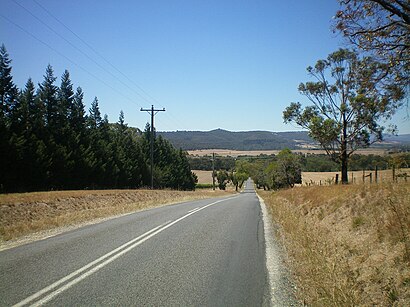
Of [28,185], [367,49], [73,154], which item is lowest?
[28,185]

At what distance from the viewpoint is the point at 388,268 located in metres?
5.91

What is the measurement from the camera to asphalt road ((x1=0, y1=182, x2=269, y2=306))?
5.19 m

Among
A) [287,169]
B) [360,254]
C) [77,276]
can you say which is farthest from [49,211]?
[287,169]

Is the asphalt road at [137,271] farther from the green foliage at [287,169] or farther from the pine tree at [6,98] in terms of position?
the green foliage at [287,169]

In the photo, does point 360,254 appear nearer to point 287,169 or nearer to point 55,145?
point 55,145

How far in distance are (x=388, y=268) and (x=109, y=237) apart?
7.79m

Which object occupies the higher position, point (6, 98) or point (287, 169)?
point (6, 98)

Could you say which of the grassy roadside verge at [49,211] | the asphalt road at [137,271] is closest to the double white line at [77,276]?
the asphalt road at [137,271]

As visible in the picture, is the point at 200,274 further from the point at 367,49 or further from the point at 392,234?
the point at 367,49

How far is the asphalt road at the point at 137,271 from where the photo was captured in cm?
519

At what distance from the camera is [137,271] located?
6.58m

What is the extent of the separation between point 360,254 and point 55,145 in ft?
144

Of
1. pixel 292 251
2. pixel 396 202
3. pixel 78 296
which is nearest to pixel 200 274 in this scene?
pixel 78 296

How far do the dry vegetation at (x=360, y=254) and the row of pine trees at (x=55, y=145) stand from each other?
33773mm
